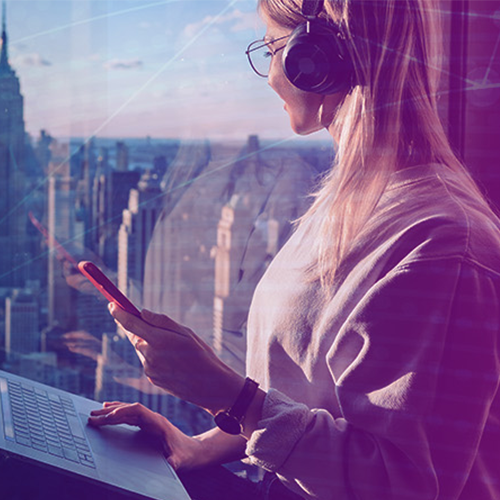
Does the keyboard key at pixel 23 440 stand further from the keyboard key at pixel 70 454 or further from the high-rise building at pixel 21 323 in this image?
the high-rise building at pixel 21 323

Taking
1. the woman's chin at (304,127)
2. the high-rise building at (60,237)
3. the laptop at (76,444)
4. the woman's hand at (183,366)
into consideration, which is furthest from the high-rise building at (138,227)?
the woman's hand at (183,366)

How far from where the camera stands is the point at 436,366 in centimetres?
60

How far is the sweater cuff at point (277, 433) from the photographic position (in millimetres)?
637

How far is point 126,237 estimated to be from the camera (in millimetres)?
1562

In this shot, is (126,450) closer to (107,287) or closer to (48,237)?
(107,287)

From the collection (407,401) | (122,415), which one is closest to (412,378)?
(407,401)

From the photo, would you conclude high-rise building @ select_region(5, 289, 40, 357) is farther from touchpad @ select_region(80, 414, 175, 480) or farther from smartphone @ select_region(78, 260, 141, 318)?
smartphone @ select_region(78, 260, 141, 318)

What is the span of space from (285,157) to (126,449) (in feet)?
2.79

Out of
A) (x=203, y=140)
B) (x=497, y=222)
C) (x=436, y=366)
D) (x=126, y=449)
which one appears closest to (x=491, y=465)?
(x=436, y=366)

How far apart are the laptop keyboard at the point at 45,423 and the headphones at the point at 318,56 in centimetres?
51

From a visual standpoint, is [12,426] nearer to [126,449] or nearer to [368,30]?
[126,449]

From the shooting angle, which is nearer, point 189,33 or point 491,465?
point 491,465

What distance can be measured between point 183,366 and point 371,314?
0.21 meters

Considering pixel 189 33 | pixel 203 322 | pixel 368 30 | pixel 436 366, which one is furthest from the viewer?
pixel 203 322
